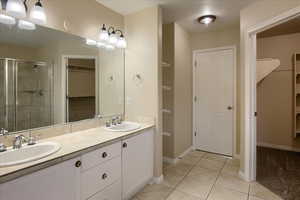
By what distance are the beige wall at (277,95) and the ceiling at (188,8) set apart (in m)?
1.27

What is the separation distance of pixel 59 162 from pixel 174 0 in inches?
85.6

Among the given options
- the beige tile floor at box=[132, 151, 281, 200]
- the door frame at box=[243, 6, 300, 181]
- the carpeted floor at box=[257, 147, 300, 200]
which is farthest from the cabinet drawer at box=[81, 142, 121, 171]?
the carpeted floor at box=[257, 147, 300, 200]

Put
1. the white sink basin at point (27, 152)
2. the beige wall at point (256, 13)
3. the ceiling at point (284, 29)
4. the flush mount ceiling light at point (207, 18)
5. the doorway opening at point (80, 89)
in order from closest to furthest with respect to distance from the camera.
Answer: the white sink basin at point (27, 152) → the beige wall at point (256, 13) → the doorway opening at point (80, 89) → the flush mount ceiling light at point (207, 18) → the ceiling at point (284, 29)

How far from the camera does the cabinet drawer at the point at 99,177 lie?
1.44m

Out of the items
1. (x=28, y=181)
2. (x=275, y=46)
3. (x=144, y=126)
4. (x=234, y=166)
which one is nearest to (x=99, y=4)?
(x=144, y=126)

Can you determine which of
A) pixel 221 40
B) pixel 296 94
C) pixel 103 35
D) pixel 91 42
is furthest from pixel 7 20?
pixel 296 94

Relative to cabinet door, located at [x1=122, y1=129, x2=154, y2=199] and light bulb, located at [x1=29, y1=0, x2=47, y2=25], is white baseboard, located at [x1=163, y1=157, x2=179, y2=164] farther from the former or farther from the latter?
light bulb, located at [x1=29, y1=0, x2=47, y2=25]

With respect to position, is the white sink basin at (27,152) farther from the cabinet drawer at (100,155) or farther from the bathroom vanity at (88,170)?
the cabinet drawer at (100,155)

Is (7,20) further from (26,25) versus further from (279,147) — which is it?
(279,147)

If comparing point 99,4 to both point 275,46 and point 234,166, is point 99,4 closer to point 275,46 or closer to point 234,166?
point 234,166

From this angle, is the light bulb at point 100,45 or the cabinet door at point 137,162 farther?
the light bulb at point 100,45

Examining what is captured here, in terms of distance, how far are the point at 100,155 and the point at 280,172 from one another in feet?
8.80

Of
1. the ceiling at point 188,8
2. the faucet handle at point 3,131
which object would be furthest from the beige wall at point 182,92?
the faucet handle at point 3,131

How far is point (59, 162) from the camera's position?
124 cm
